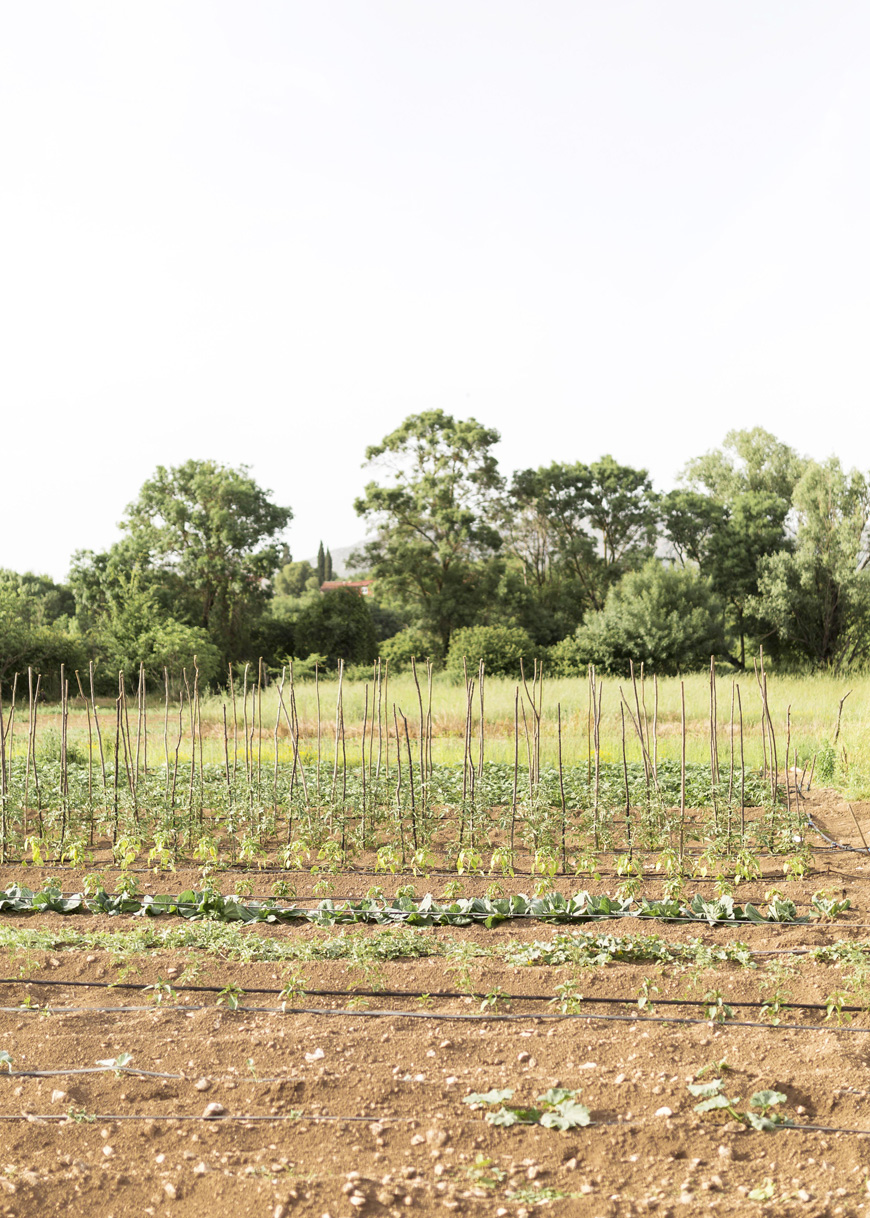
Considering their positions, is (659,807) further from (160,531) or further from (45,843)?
(160,531)

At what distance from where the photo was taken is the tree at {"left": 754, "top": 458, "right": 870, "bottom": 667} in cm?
2386

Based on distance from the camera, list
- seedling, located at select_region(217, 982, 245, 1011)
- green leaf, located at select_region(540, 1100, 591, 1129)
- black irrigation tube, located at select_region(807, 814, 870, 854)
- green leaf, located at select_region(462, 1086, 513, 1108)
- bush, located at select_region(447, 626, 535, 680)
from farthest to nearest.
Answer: bush, located at select_region(447, 626, 535, 680)
black irrigation tube, located at select_region(807, 814, 870, 854)
seedling, located at select_region(217, 982, 245, 1011)
green leaf, located at select_region(462, 1086, 513, 1108)
green leaf, located at select_region(540, 1100, 591, 1129)

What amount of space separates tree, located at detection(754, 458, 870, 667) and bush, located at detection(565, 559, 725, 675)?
9.67 ft

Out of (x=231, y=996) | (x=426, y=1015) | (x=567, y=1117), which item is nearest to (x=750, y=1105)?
(x=567, y=1117)

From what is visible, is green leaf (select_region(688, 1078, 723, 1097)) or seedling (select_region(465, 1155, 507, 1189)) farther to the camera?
green leaf (select_region(688, 1078, 723, 1097))

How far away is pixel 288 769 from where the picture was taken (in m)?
8.45

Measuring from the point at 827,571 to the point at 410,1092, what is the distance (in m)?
24.2

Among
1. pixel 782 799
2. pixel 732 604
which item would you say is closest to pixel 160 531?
pixel 732 604

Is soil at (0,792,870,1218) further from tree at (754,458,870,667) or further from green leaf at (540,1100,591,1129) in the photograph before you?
tree at (754,458,870,667)

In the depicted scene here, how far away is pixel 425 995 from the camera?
11.0ft

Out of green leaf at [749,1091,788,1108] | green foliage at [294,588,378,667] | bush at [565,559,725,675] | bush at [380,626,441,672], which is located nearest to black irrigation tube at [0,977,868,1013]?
green leaf at [749,1091,788,1108]

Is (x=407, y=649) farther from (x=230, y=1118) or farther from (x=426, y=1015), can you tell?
(x=230, y=1118)

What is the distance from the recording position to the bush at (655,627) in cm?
2145

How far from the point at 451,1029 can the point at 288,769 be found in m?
5.50
